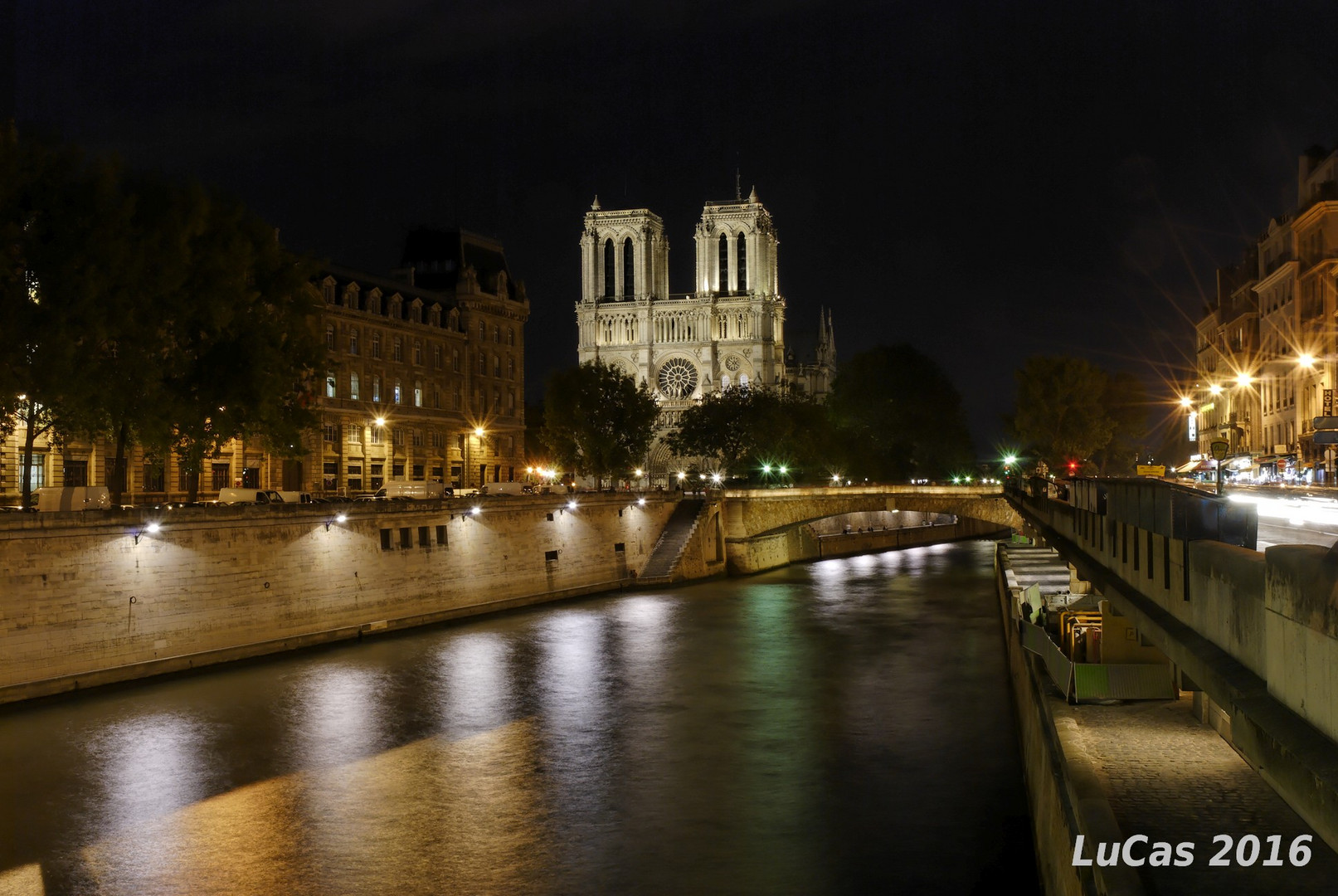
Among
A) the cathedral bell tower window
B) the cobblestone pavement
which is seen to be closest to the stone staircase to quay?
the cobblestone pavement

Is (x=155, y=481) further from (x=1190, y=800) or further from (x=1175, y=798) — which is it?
Result: (x=1190, y=800)

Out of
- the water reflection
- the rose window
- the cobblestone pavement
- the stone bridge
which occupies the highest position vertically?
the rose window

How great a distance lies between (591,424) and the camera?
84.4m

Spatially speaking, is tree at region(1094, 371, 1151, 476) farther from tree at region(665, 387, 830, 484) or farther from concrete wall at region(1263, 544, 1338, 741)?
concrete wall at region(1263, 544, 1338, 741)

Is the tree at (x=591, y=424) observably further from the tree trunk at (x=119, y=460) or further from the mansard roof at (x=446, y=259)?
the tree trunk at (x=119, y=460)

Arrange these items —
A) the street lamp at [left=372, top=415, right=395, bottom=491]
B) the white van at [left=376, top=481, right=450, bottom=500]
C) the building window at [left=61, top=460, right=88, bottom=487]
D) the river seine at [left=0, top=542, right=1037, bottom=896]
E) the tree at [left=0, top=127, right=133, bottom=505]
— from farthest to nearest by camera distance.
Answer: the street lamp at [left=372, top=415, right=395, bottom=491] < the white van at [left=376, top=481, right=450, bottom=500] < the building window at [left=61, top=460, right=88, bottom=487] < the tree at [left=0, top=127, right=133, bottom=505] < the river seine at [left=0, top=542, right=1037, bottom=896]

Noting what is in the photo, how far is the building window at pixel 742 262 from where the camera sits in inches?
5492

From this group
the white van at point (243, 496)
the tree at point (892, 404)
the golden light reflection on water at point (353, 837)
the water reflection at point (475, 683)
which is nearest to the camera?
the golden light reflection on water at point (353, 837)

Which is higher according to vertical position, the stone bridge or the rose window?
the rose window

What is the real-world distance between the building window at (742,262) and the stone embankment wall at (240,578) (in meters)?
87.3

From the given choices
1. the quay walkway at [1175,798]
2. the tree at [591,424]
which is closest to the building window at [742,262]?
the tree at [591,424]

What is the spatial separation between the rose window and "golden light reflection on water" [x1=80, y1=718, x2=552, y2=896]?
114 meters

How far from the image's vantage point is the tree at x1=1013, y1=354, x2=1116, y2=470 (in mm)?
102938

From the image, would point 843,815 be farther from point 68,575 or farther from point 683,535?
point 683,535
